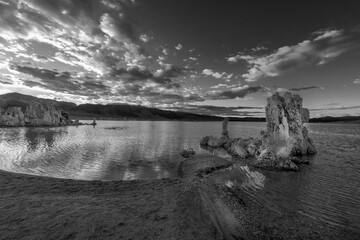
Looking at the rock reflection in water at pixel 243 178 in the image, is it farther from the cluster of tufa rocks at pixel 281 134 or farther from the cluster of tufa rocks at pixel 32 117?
the cluster of tufa rocks at pixel 32 117

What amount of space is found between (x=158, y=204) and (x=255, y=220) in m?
6.27

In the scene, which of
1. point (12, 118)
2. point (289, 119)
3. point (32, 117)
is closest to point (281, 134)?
point (289, 119)

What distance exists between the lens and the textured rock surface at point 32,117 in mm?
121006

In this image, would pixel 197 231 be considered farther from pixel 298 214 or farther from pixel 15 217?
pixel 15 217

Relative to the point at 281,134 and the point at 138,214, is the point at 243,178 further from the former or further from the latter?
the point at 281,134

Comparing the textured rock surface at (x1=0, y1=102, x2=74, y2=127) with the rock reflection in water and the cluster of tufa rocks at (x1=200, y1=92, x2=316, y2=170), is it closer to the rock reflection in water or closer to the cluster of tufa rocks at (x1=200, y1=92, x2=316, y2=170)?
the cluster of tufa rocks at (x1=200, y1=92, x2=316, y2=170)

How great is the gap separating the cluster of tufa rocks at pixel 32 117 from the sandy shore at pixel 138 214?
139 m

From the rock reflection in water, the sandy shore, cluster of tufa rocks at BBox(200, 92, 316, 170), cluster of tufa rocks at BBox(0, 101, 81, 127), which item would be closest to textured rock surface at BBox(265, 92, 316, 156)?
cluster of tufa rocks at BBox(200, 92, 316, 170)

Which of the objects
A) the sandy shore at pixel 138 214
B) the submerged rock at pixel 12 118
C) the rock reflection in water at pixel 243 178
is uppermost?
the submerged rock at pixel 12 118

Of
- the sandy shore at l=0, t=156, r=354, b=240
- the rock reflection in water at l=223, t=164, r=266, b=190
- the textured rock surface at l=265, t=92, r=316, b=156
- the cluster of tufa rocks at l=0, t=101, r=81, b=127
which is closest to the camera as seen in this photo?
the sandy shore at l=0, t=156, r=354, b=240

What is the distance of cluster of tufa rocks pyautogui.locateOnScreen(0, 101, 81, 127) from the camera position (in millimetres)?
120969

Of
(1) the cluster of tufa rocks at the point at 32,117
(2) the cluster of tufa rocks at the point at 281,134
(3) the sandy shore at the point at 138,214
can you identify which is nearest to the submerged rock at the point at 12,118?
(1) the cluster of tufa rocks at the point at 32,117

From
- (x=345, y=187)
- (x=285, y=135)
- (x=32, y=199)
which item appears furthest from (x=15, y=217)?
(x=285, y=135)

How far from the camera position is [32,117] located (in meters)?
139
